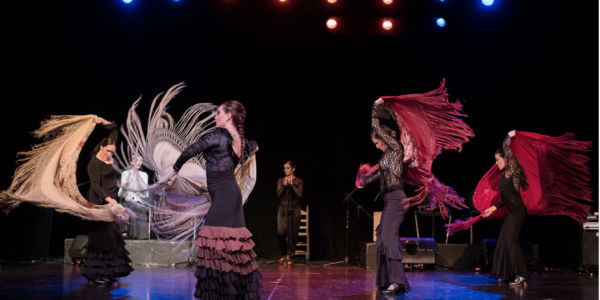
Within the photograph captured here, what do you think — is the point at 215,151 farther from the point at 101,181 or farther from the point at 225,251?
the point at 101,181

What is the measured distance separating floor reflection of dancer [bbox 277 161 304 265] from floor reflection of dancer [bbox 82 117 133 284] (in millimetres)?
3236

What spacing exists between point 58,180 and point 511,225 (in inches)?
190

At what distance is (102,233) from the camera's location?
514 cm

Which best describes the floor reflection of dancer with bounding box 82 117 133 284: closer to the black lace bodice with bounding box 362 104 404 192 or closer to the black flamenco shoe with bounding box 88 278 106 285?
the black flamenco shoe with bounding box 88 278 106 285

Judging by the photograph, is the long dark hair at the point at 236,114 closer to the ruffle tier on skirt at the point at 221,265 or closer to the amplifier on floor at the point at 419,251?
the ruffle tier on skirt at the point at 221,265

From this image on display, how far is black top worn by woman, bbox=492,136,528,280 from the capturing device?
5.64 meters

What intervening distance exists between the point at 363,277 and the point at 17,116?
19.9ft

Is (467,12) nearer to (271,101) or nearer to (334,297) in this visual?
(271,101)

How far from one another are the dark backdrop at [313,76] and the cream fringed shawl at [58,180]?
354 cm

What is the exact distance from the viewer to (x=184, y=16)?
830 centimetres

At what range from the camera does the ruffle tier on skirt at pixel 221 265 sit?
3496 millimetres

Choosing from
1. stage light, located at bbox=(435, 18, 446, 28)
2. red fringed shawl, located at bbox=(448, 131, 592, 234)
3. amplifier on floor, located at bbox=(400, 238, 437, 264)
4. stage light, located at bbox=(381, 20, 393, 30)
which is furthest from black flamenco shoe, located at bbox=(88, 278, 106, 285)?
stage light, located at bbox=(435, 18, 446, 28)

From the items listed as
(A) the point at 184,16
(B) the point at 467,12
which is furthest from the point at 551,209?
(A) the point at 184,16

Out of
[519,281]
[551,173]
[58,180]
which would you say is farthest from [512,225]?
[58,180]
